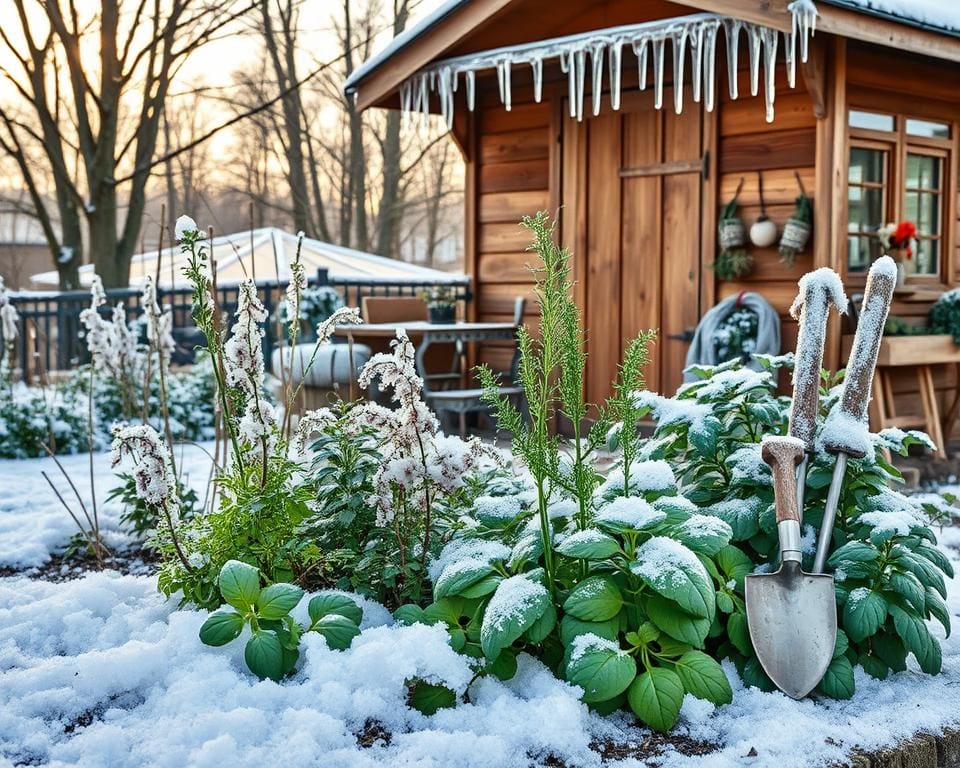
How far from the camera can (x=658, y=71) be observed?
6207mm

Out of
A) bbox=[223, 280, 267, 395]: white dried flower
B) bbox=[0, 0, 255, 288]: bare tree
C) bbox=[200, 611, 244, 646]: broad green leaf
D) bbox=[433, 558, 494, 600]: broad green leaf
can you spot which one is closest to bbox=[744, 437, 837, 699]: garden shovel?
bbox=[433, 558, 494, 600]: broad green leaf

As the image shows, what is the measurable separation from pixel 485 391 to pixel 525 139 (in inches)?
219

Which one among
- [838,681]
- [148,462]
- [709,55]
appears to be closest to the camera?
[838,681]

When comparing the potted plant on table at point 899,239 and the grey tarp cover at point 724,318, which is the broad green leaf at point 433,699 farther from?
the potted plant on table at point 899,239

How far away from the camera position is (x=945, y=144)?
687 centimetres

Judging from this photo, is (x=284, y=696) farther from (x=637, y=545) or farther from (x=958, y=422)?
(x=958, y=422)

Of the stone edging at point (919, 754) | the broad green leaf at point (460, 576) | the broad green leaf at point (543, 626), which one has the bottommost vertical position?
the stone edging at point (919, 754)

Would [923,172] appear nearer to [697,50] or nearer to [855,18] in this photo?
[855,18]

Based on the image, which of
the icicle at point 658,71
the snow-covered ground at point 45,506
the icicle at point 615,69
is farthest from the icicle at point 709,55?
the snow-covered ground at point 45,506

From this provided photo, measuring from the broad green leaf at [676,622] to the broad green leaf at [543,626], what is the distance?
0.21 meters

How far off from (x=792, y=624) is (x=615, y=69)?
4743 millimetres

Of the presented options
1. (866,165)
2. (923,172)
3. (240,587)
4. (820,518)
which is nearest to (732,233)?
(866,165)

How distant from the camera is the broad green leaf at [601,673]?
6.61 feet

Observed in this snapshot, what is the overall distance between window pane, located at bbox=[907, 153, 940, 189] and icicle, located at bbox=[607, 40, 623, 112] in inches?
77.0
